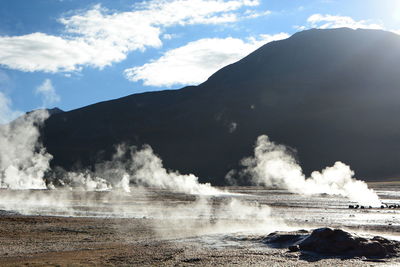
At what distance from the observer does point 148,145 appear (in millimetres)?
175625

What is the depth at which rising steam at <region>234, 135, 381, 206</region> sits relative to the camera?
4265 inches

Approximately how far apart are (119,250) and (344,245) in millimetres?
10910

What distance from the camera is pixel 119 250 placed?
2270 centimetres

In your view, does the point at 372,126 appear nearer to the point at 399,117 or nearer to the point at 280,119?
the point at 399,117

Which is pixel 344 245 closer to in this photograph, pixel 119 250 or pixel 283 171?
pixel 119 250

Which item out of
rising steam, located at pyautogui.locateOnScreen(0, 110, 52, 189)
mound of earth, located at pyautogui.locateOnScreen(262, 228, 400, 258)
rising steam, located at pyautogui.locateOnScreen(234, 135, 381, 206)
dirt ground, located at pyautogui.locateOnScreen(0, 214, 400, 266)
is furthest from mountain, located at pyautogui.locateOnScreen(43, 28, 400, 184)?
mound of earth, located at pyautogui.locateOnScreen(262, 228, 400, 258)

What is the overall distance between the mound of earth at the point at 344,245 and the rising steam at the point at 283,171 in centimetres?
6630

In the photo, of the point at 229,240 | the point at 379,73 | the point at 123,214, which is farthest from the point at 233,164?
the point at 229,240

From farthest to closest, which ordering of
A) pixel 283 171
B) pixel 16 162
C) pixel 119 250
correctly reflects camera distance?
pixel 283 171 → pixel 16 162 → pixel 119 250

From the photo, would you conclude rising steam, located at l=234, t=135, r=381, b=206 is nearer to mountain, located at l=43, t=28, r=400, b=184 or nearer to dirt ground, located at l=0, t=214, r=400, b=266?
mountain, located at l=43, t=28, r=400, b=184

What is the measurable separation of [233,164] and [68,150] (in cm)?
6945

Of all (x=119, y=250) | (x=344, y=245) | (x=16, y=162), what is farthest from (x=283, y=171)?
(x=119, y=250)

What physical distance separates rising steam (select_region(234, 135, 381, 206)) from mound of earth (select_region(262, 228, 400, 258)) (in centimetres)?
6630

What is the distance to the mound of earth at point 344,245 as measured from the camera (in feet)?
70.7
